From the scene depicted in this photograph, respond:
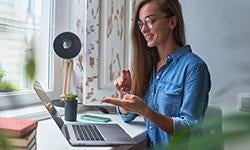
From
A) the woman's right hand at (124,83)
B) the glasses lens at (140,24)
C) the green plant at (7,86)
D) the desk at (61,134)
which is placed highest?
the glasses lens at (140,24)

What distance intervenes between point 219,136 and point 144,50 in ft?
4.99

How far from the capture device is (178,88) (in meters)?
1.51

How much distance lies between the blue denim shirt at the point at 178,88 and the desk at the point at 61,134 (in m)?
0.05

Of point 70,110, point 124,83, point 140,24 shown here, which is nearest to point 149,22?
point 140,24

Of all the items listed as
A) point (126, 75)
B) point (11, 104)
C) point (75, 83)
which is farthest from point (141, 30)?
point (11, 104)

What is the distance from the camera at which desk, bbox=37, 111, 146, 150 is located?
1244mm

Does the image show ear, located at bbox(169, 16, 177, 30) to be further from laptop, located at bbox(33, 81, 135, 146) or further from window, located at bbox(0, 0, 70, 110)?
window, located at bbox(0, 0, 70, 110)

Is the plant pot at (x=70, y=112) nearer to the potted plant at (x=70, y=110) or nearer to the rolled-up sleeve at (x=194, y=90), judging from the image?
the potted plant at (x=70, y=110)

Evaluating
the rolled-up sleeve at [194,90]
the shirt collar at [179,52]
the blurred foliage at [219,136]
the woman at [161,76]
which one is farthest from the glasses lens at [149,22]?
the blurred foliage at [219,136]

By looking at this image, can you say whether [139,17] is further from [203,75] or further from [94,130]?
[94,130]

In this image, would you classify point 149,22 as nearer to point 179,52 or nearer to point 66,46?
point 179,52

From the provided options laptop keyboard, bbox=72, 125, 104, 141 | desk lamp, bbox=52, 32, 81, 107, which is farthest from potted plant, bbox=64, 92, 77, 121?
desk lamp, bbox=52, 32, 81, 107

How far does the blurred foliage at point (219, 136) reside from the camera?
260 millimetres

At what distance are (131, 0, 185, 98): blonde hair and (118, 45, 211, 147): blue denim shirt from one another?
6 cm
